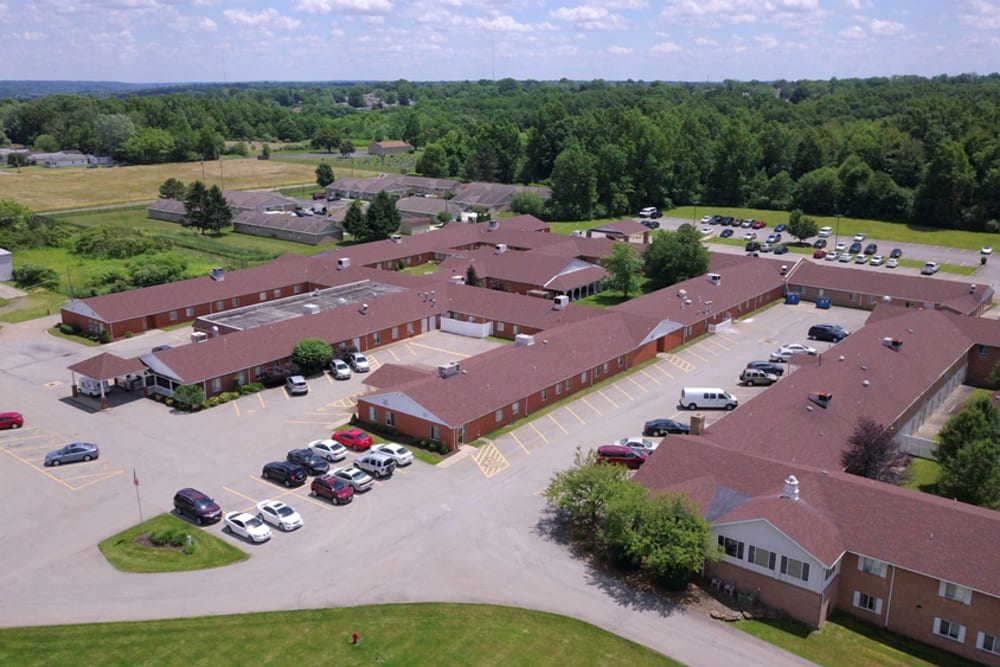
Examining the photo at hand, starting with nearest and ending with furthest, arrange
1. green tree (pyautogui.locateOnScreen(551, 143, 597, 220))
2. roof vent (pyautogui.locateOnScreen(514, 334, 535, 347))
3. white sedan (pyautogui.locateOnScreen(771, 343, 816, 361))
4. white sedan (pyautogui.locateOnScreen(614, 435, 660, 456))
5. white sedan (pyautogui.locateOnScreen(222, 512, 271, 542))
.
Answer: white sedan (pyautogui.locateOnScreen(222, 512, 271, 542)) → white sedan (pyautogui.locateOnScreen(614, 435, 660, 456)) → roof vent (pyautogui.locateOnScreen(514, 334, 535, 347)) → white sedan (pyautogui.locateOnScreen(771, 343, 816, 361)) → green tree (pyautogui.locateOnScreen(551, 143, 597, 220))

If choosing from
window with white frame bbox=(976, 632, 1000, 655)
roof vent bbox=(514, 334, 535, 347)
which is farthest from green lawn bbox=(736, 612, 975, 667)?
roof vent bbox=(514, 334, 535, 347)

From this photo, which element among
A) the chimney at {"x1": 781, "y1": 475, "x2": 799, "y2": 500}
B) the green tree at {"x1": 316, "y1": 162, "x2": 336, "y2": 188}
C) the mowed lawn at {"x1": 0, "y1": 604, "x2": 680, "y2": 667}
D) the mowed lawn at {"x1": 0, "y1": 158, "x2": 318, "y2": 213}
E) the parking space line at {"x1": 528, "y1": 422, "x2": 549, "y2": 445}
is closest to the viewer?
the mowed lawn at {"x1": 0, "y1": 604, "x2": 680, "y2": 667}

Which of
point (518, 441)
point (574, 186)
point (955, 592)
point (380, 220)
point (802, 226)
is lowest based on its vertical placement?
point (518, 441)

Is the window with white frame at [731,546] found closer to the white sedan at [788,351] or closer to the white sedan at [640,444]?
the white sedan at [640,444]

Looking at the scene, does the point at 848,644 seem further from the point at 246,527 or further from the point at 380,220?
the point at 380,220

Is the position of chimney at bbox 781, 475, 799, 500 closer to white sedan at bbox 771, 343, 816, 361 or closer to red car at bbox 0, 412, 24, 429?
white sedan at bbox 771, 343, 816, 361

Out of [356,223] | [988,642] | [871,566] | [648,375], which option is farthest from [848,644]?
[356,223]

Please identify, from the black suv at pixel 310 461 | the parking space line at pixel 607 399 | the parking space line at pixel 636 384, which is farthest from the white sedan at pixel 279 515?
the parking space line at pixel 636 384
